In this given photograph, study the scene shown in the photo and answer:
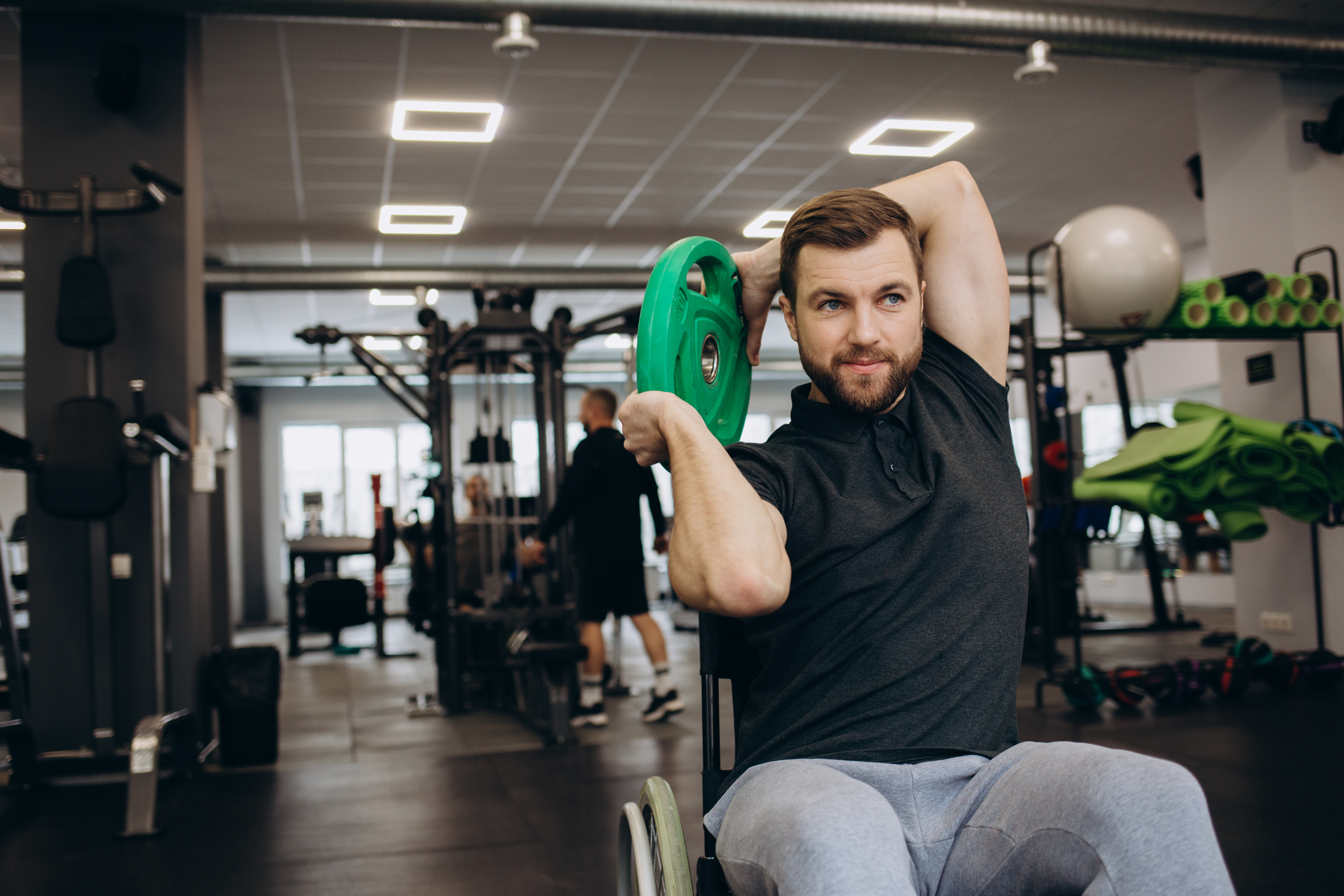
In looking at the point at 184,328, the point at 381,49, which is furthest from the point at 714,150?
Result: the point at 184,328

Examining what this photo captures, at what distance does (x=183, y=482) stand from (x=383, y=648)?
13.0 ft

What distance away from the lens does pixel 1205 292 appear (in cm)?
413

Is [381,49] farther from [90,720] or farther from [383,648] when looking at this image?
[383,648]

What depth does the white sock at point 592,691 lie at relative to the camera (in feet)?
14.2

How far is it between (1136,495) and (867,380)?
3.15 metres

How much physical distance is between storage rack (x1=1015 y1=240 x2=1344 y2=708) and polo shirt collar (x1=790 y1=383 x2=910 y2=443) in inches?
124

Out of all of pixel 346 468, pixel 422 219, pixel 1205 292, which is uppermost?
pixel 422 219

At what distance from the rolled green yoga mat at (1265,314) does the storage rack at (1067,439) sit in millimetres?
36

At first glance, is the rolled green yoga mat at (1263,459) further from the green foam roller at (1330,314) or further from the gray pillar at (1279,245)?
the gray pillar at (1279,245)

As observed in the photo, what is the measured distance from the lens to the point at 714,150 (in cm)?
597

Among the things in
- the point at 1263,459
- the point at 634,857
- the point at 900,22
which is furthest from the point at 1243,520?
the point at 634,857

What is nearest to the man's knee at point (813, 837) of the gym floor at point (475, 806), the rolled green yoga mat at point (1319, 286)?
the gym floor at point (475, 806)

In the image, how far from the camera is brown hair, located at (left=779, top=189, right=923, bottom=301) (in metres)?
1.20

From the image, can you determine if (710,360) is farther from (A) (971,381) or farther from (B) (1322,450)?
(B) (1322,450)
